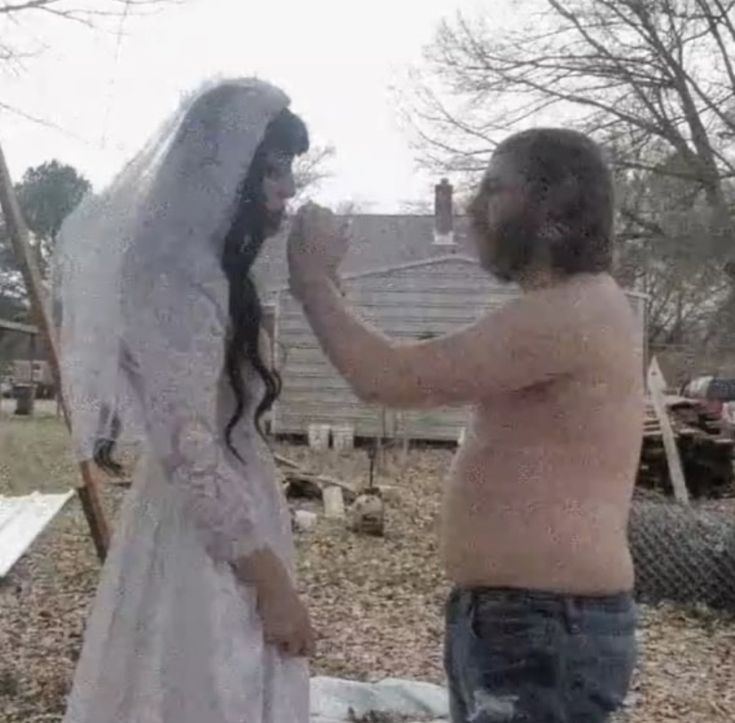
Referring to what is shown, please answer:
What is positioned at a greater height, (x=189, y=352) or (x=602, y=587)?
(x=189, y=352)

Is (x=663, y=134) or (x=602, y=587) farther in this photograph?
(x=663, y=134)

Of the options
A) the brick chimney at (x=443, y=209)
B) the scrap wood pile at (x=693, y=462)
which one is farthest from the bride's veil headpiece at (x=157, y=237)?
the scrap wood pile at (x=693, y=462)

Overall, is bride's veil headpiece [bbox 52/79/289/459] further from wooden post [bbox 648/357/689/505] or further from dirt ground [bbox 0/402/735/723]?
wooden post [bbox 648/357/689/505]

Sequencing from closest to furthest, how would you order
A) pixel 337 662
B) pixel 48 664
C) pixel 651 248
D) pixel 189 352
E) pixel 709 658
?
1. pixel 189 352
2. pixel 48 664
3. pixel 337 662
4. pixel 709 658
5. pixel 651 248

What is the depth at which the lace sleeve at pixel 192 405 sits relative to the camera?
1440 mm

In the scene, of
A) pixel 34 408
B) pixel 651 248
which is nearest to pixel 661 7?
pixel 651 248

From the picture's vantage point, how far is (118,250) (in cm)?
152

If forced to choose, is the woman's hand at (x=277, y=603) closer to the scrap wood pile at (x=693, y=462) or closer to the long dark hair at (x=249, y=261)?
the long dark hair at (x=249, y=261)

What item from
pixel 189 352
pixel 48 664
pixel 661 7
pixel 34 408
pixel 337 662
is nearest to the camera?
pixel 189 352

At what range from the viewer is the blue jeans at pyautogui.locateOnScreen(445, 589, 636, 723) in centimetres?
147

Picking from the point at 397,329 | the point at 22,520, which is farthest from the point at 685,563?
the point at 397,329

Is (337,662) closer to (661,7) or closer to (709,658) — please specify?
(709,658)

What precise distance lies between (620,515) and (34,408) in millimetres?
11132

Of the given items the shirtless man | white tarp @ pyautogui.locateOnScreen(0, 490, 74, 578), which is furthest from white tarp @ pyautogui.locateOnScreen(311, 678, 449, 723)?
white tarp @ pyautogui.locateOnScreen(0, 490, 74, 578)
